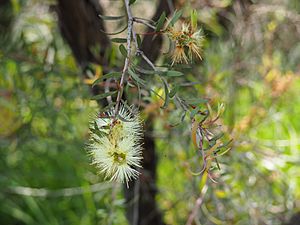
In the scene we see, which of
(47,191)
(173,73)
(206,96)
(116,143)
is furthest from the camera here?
(47,191)

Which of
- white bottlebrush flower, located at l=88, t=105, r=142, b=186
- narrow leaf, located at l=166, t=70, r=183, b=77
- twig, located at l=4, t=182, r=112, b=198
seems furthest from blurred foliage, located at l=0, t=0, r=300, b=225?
white bottlebrush flower, located at l=88, t=105, r=142, b=186

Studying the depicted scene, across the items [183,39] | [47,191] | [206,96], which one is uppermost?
[183,39]

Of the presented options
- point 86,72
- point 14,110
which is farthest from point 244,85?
point 14,110

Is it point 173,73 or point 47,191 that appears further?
point 47,191

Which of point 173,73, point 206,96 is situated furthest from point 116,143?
point 206,96

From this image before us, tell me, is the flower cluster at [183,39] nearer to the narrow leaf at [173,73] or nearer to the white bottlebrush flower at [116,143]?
the narrow leaf at [173,73]

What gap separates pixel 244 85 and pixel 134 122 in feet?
3.52

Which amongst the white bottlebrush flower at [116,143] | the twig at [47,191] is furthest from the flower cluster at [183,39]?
the twig at [47,191]

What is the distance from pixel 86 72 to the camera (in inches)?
54.3

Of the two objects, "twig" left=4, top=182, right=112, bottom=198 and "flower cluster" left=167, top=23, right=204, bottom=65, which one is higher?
"flower cluster" left=167, top=23, right=204, bottom=65

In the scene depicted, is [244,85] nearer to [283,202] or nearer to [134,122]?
[283,202]

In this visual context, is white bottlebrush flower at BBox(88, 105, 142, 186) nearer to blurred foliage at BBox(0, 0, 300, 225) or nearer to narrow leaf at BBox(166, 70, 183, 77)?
narrow leaf at BBox(166, 70, 183, 77)

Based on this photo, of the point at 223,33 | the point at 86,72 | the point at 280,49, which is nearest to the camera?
the point at 86,72

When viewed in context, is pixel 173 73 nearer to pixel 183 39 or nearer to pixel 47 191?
pixel 183 39
